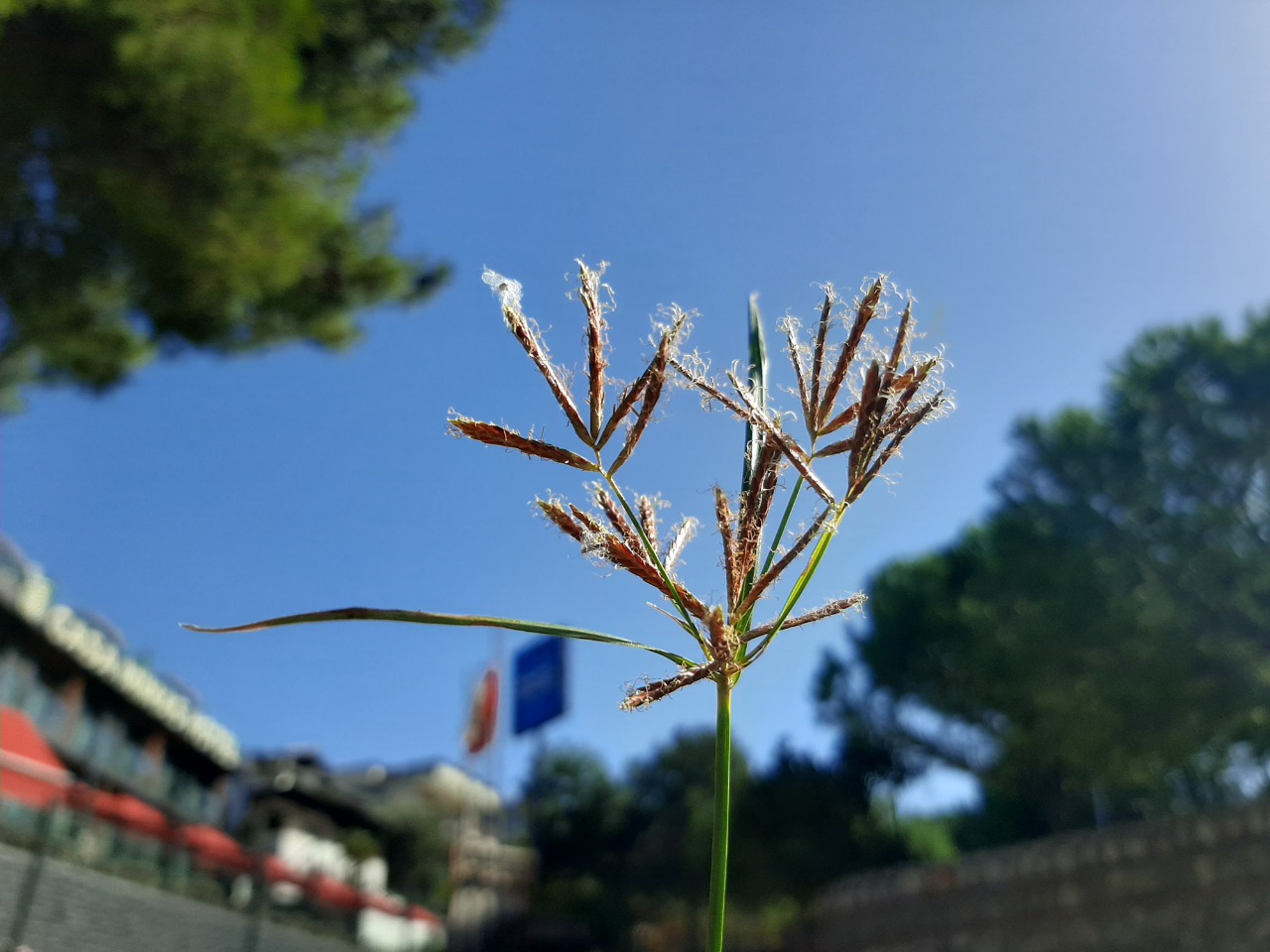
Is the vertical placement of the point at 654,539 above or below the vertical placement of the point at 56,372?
below

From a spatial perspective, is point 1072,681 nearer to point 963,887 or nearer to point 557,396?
point 963,887

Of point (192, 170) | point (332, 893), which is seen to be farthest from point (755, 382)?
point (332, 893)

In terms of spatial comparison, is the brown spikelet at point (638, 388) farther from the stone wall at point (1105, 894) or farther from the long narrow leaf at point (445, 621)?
the stone wall at point (1105, 894)

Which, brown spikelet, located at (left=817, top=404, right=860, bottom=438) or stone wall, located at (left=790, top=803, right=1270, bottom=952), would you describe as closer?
brown spikelet, located at (left=817, top=404, right=860, bottom=438)

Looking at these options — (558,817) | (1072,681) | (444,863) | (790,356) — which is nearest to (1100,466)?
(1072,681)

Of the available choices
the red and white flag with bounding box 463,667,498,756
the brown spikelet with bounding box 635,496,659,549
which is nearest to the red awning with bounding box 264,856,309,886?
the red and white flag with bounding box 463,667,498,756

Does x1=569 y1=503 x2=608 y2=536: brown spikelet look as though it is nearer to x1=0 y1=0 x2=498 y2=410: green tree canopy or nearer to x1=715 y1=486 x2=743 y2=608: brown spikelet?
x1=715 y1=486 x2=743 y2=608: brown spikelet
